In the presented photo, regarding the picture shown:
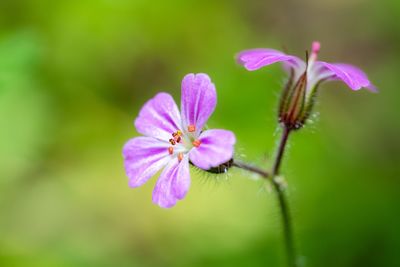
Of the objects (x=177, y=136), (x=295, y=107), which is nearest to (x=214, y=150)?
(x=177, y=136)

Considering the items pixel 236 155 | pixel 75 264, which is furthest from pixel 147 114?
pixel 75 264

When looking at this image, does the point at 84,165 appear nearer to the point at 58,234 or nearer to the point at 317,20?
the point at 58,234

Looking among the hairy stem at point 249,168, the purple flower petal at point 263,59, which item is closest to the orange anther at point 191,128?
the hairy stem at point 249,168

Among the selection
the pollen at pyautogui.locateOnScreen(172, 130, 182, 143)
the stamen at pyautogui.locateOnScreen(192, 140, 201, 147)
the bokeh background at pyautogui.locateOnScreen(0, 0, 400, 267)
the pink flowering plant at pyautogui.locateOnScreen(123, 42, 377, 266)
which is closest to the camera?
the pink flowering plant at pyautogui.locateOnScreen(123, 42, 377, 266)

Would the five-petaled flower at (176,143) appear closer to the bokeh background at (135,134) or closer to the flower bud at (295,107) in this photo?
the flower bud at (295,107)

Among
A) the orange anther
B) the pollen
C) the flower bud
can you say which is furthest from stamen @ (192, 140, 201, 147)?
the flower bud

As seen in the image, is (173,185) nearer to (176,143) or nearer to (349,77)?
(176,143)

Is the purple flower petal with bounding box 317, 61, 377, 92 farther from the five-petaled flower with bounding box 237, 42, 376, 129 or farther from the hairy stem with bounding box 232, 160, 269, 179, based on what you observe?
the hairy stem with bounding box 232, 160, 269, 179
